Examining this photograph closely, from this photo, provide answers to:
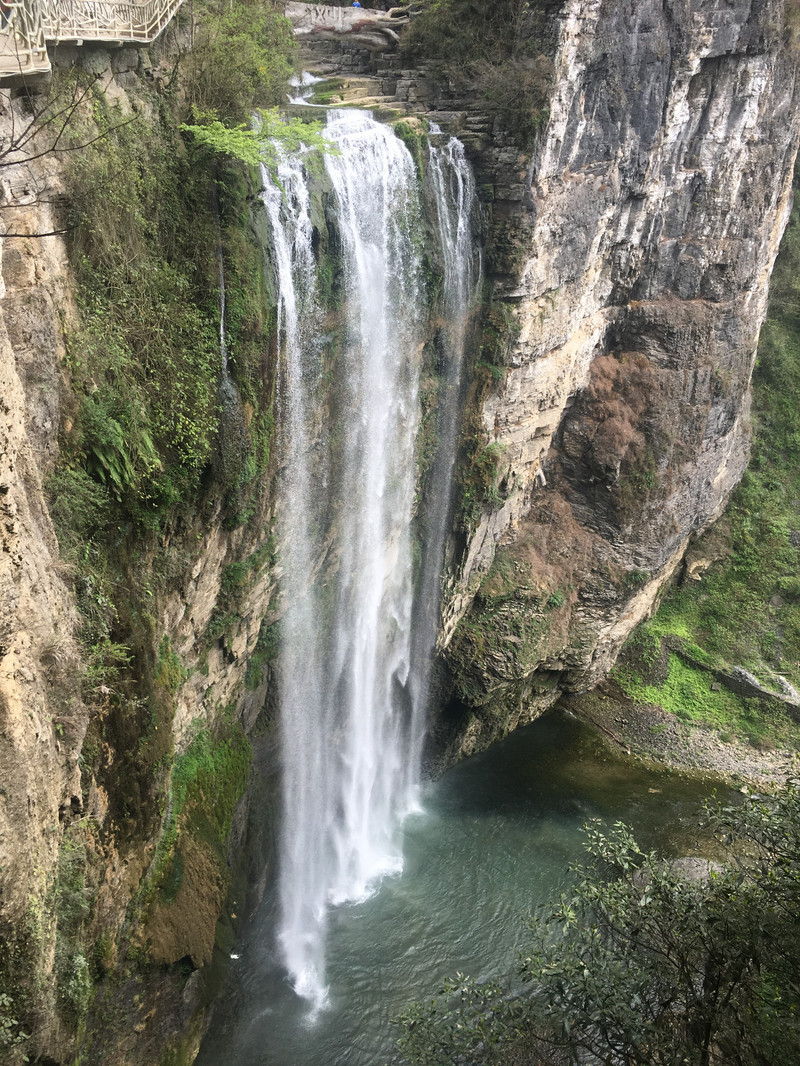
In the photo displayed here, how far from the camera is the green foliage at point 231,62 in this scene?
10.4 meters

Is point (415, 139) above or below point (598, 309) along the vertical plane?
above

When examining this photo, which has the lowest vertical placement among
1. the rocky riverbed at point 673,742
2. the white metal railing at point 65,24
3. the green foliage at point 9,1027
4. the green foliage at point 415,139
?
the rocky riverbed at point 673,742

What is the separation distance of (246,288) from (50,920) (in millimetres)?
8221

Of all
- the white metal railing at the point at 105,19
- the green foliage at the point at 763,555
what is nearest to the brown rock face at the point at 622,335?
the green foliage at the point at 763,555

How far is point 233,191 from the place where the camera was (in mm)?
10258

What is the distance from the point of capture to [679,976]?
6.96 metres

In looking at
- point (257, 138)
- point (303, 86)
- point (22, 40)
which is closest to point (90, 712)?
point (22, 40)

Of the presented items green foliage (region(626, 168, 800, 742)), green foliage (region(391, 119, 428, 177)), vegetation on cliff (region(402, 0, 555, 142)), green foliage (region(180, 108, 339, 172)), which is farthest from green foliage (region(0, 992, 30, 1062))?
green foliage (region(626, 168, 800, 742))

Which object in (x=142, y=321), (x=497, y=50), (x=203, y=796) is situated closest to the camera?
(x=142, y=321)

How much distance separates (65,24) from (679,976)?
1223 centimetres

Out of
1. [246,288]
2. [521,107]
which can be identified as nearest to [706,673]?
[521,107]

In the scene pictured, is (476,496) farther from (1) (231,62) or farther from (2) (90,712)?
(2) (90,712)

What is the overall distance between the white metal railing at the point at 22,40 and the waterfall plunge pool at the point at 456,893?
45.8 feet

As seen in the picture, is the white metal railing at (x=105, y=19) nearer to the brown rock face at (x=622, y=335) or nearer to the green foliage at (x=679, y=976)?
the brown rock face at (x=622, y=335)
